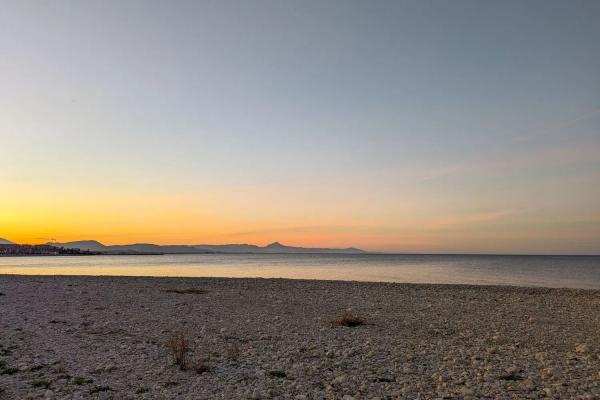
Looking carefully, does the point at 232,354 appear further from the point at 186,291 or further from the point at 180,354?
the point at 186,291

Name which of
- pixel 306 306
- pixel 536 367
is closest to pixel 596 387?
pixel 536 367

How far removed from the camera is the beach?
8664 millimetres

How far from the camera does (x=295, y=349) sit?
39.7 feet

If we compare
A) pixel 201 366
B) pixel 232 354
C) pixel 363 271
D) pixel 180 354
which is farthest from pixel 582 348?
pixel 363 271

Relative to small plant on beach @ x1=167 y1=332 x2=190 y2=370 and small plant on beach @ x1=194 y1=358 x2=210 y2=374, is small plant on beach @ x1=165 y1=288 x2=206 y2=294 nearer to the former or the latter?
small plant on beach @ x1=167 y1=332 x2=190 y2=370

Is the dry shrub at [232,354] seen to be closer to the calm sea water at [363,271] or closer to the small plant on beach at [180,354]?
the small plant on beach at [180,354]

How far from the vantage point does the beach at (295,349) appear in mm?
8664

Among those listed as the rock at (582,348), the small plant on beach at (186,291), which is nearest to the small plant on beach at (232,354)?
the rock at (582,348)

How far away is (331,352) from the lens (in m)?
11.6

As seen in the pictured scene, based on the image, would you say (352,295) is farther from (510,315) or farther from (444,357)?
(444,357)

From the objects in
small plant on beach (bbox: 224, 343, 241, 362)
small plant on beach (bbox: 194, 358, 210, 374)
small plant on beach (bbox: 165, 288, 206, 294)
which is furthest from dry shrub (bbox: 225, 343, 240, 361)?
small plant on beach (bbox: 165, 288, 206, 294)

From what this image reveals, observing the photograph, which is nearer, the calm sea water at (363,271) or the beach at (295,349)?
the beach at (295,349)

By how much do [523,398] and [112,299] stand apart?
2031cm

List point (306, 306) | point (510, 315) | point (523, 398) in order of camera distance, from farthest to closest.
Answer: point (306, 306) < point (510, 315) < point (523, 398)
